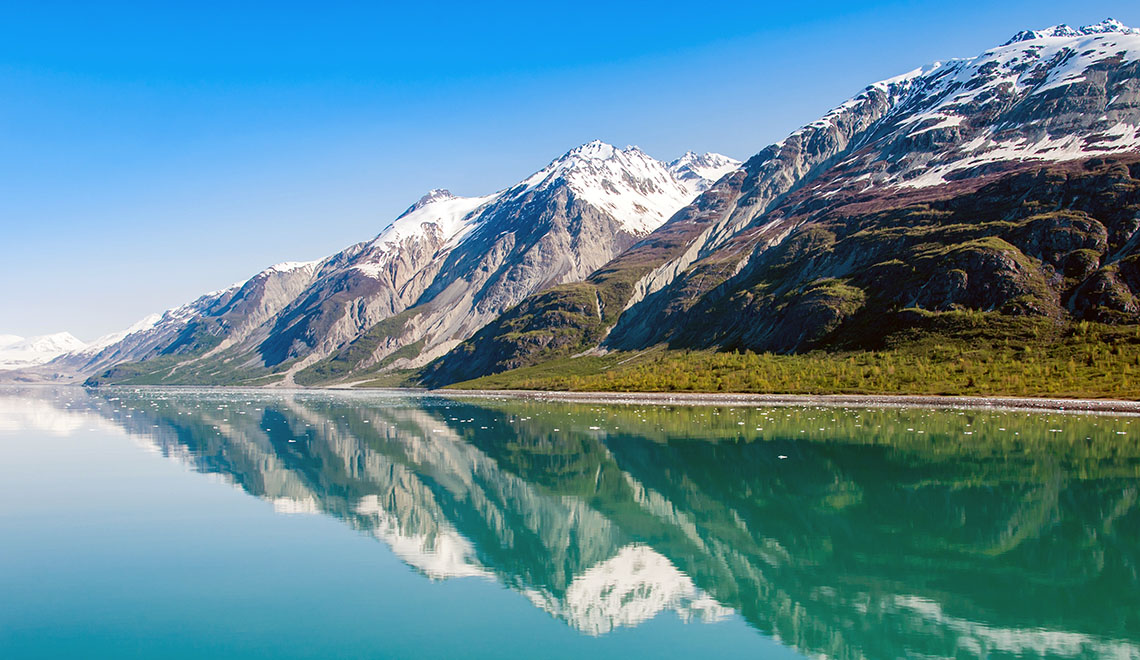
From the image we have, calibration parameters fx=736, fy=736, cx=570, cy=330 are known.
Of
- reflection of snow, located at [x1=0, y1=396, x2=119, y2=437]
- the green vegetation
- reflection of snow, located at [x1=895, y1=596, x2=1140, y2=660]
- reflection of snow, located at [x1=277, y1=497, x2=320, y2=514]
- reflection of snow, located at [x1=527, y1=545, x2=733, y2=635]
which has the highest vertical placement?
the green vegetation

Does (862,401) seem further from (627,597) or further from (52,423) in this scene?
(52,423)

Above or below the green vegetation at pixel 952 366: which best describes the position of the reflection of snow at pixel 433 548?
below

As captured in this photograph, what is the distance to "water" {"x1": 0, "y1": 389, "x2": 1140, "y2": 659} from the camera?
18641mm

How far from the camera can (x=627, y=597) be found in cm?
2206

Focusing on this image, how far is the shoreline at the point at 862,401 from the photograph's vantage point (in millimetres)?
79125

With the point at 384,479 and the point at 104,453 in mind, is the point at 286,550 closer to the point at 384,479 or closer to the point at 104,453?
the point at 384,479

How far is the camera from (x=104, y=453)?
195ft

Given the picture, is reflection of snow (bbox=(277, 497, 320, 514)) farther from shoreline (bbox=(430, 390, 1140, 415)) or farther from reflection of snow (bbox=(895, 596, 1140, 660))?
shoreline (bbox=(430, 390, 1140, 415))

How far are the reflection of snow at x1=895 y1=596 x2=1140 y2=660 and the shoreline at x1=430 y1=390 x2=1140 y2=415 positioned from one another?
2761 inches

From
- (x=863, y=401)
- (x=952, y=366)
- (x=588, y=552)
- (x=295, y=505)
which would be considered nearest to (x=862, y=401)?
(x=863, y=401)

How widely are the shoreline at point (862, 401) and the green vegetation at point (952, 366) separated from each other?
4.36 m

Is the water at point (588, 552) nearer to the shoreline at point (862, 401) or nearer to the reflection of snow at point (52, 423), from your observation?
the shoreline at point (862, 401)

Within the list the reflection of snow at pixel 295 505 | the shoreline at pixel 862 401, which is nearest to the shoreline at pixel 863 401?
the shoreline at pixel 862 401

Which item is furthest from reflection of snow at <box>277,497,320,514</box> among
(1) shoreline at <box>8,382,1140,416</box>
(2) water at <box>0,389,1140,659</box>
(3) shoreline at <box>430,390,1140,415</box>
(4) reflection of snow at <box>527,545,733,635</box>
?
(1) shoreline at <box>8,382,1140,416</box>
